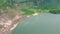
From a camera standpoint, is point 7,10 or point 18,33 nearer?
point 18,33

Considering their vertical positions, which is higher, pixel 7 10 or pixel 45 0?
pixel 45 0

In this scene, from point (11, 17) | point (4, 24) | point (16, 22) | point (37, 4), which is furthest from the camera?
point (37, 4)

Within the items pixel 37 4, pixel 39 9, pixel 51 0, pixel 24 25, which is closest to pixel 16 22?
pixel 24 25

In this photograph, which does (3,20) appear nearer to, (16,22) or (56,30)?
(16,22)

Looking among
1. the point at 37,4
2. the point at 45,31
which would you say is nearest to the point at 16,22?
the point at 45,31

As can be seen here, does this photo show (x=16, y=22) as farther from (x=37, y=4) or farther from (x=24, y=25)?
(x=37, y=4)

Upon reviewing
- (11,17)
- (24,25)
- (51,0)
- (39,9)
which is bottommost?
(24,25)

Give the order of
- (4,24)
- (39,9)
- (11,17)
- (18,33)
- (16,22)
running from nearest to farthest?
(18,33), (4,24), (16,22), (11,17), (39,9)
